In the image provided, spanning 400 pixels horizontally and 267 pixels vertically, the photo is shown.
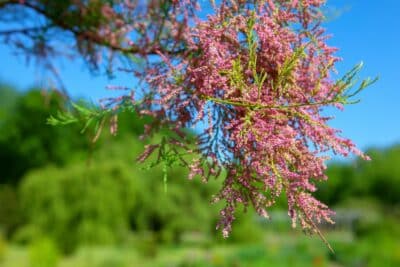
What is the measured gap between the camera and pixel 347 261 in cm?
1006

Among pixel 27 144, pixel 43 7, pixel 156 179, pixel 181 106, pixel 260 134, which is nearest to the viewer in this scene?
pixel 260 134

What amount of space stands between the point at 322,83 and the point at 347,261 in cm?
952

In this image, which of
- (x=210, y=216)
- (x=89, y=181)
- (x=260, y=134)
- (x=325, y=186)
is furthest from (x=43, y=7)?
(x=325, y=186)

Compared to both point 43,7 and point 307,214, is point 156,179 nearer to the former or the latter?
point 43,7

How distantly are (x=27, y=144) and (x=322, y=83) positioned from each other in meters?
26.7

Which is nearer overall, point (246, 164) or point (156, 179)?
point (246, 164)

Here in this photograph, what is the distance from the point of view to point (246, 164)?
4.00 feet

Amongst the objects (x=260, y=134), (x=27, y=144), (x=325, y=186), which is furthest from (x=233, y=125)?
(x=325, y=186)

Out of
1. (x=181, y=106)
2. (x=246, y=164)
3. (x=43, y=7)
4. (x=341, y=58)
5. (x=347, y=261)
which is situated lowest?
(x=347, y=261)

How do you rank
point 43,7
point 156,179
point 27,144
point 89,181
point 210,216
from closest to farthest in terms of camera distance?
point 43,7 < point 89,181 < point 156,179 < point 210,216 < point 27,144

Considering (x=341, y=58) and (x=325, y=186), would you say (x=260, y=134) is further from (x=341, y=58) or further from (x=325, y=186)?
(x=325, y=186)

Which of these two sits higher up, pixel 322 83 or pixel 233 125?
pixel 322 83

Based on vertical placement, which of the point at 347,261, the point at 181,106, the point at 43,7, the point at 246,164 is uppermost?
the point at 43,7

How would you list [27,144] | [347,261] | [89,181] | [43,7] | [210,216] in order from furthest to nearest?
[27,144] < [210,216] < [89,181] < [347,261] < [43,7]
